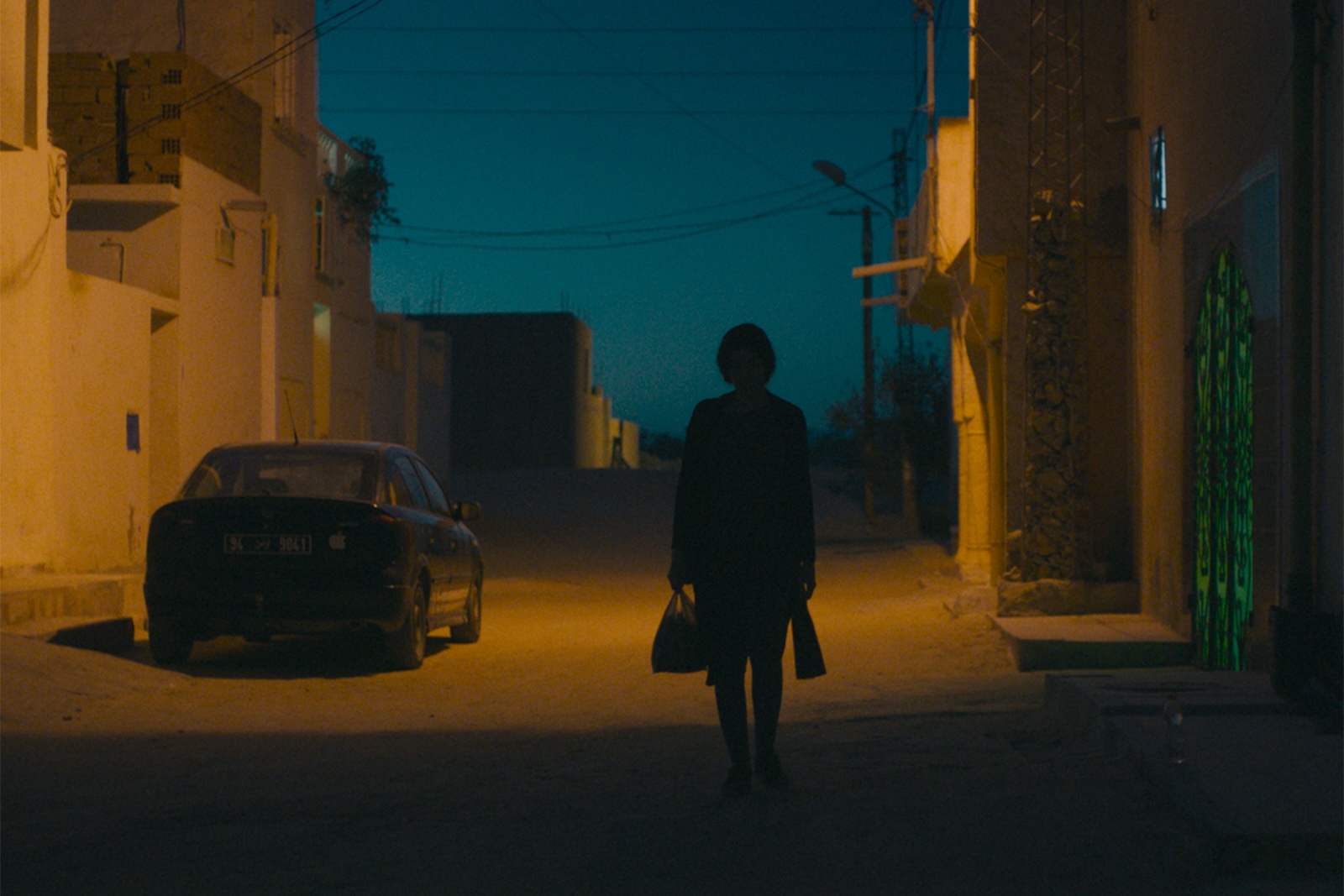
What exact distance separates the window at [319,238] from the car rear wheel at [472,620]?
14.2m

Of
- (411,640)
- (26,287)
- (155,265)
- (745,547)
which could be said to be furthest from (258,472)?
(155,265)

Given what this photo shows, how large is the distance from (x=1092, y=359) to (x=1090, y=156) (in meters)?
1.85

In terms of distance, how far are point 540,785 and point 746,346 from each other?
6.19 ft

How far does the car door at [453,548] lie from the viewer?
11523 mm

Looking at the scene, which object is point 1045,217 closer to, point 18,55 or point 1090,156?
point 1090,156

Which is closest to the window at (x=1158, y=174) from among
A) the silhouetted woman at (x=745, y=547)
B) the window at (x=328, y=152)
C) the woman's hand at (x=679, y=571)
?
the silhouetted woman at (x=745, y=547)

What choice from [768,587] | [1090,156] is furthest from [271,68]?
[768,587]

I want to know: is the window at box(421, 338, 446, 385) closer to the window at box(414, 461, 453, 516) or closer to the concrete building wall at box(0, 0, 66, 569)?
the concrete building wall at box(0, 0, 66, 569)

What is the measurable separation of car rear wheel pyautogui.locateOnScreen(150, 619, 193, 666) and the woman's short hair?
5.73 m

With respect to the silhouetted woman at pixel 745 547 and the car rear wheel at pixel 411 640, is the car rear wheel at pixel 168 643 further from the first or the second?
the silhouetted woman at pixel 745 547

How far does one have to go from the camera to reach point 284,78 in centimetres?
2406

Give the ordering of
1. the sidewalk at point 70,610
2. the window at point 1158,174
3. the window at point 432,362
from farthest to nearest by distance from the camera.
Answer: the window at point 432,362
the window at point 1158,174
the sidewalk at point 70,610

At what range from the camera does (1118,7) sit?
13484 millimetres

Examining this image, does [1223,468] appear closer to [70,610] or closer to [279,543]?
[279,543]
